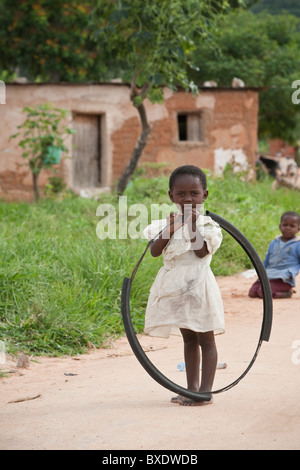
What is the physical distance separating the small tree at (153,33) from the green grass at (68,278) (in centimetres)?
254

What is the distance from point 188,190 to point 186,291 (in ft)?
1.70

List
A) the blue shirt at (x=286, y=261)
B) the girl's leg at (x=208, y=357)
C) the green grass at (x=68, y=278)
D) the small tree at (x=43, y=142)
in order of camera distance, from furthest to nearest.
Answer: the small tree at (x=43, y=142) → the blue shirt at (x=286, y=261) → the green grass at (x=68, y=278) → the girl's leg at (x=208, y=357)

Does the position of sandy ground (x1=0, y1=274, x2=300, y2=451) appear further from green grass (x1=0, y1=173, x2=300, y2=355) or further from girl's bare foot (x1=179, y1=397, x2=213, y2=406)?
green grass (x1=0, y1=173, x2=300, y2=355)

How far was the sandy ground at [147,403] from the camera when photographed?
115 inches

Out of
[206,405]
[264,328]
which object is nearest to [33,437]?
[206,405]

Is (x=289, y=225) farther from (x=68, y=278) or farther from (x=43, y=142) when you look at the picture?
(x=43, y=142)

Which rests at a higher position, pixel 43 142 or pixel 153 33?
pixel 153 33

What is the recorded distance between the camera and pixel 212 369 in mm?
3469

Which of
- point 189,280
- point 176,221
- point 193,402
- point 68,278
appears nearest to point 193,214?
point 176,221

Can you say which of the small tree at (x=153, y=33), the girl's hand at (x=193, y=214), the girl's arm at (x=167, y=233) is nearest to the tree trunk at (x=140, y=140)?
the small tree at (x=153, y=33)

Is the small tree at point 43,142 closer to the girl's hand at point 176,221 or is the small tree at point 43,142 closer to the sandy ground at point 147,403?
the sandy ground at point 147,403

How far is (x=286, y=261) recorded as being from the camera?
22.2 ft

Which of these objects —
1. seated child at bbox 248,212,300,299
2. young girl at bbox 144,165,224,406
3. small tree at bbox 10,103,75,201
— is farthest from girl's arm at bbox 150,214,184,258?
small tree at bbox 10,103,75,201

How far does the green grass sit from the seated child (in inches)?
41.6
